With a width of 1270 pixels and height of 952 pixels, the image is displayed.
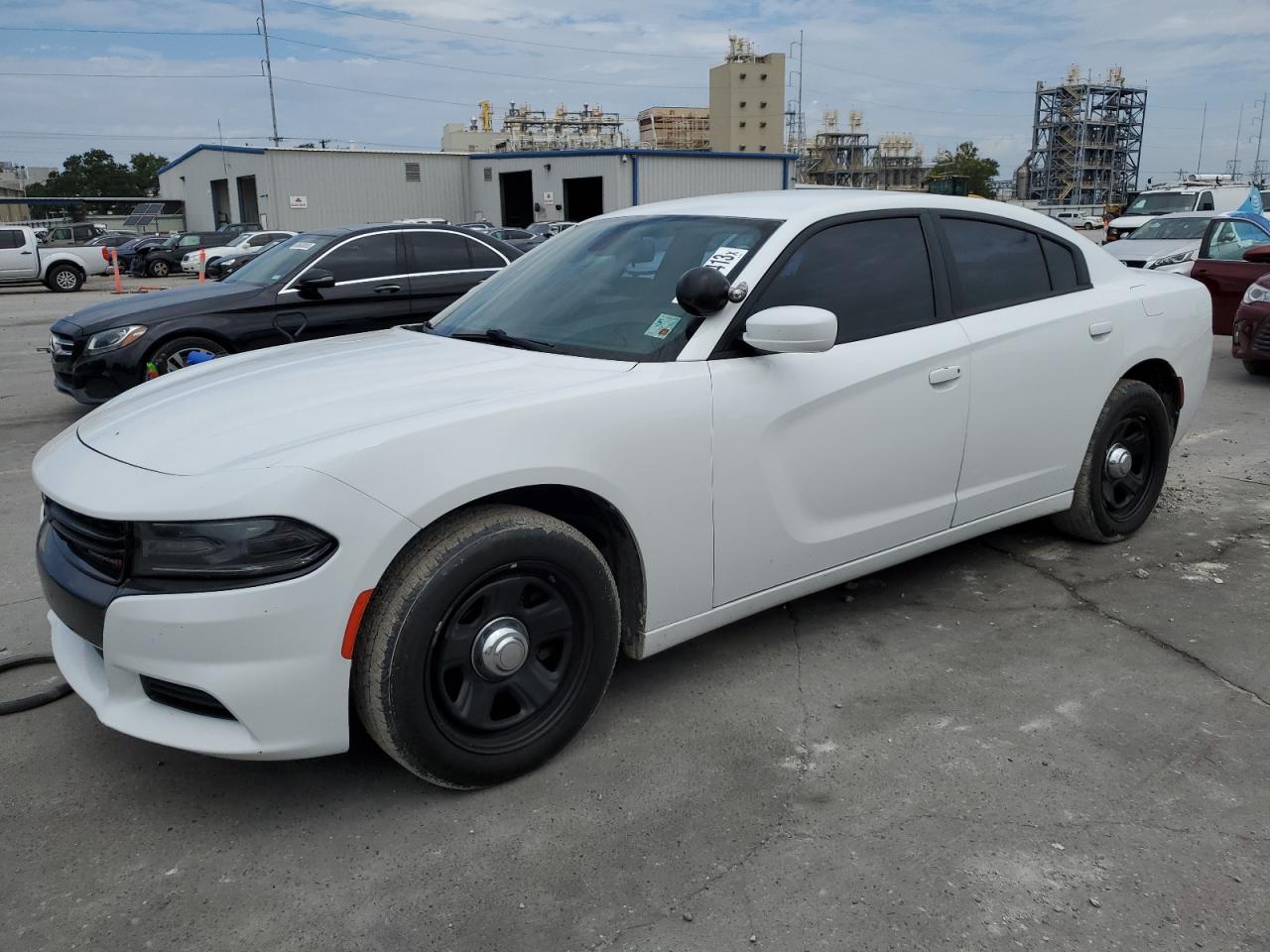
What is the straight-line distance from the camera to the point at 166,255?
3053cm

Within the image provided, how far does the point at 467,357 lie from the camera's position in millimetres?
3217

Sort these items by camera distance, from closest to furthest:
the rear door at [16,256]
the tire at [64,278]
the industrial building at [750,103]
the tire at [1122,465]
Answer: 1. the tire at [1122,465]
2. the rear door at [16,256]
3. the tire at [64,278]
4. the industrial building at [750,103]

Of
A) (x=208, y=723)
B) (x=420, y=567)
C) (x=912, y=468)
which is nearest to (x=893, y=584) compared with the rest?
(x=912, y=468)

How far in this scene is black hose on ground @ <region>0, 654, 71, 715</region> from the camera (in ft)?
10.6

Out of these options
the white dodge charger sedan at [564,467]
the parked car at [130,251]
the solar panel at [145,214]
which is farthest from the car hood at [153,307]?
the solar panel at [145,214]

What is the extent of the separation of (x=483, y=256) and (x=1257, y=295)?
6.94 meters

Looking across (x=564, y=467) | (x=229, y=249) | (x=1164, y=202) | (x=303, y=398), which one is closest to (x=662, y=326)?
(x=564, y=467)

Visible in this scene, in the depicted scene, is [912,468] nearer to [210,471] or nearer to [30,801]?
[210,471]

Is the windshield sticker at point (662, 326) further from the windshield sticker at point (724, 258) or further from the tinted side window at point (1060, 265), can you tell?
the tinted side window at point (1060, 265)

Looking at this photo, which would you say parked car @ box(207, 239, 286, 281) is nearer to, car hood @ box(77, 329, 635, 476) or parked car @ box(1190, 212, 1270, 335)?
parked car @ box(1190, 212, 1270, 335)

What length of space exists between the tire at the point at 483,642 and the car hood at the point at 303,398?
35 cm

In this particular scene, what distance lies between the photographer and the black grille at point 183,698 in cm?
243

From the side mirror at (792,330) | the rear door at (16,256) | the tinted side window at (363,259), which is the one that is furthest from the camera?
the rear door at (16,256)

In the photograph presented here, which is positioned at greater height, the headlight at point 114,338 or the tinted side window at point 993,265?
the tinted side window at point 993,265
